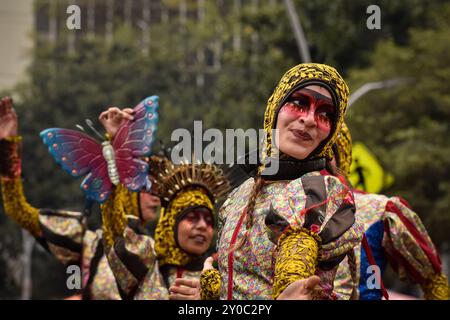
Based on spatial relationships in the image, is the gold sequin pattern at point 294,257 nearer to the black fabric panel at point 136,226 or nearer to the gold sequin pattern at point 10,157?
the black fabric panel at point 136,226

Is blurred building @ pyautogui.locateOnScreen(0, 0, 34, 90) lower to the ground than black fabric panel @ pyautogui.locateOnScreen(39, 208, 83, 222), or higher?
higher

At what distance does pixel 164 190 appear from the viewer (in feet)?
26.3

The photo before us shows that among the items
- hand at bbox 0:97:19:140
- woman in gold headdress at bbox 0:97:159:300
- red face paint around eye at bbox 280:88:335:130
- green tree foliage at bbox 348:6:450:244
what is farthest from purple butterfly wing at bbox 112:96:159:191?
green tree foliage at bbox 348:6:450:244

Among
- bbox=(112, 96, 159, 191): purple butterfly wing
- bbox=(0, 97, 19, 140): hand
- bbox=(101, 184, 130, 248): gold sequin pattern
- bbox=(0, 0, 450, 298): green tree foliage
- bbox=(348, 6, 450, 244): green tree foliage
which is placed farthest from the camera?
bbox=(0, 0, 450, 298): green tree foliage

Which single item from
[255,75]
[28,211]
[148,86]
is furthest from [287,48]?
[28,211]

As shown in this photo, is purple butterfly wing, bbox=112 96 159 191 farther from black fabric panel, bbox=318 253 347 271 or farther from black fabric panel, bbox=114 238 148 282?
black fabric panel, bbox=318 253 347 271

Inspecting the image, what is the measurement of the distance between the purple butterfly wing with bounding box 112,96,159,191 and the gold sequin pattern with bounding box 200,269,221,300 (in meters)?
1.97

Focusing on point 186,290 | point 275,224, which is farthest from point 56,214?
point 275,224

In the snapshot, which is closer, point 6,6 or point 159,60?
point 159,60

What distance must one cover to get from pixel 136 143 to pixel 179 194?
0.61 m

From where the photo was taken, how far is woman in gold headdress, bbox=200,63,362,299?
4.97 metres

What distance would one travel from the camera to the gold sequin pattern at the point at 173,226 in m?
7.91

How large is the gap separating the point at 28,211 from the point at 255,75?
1486 cm
